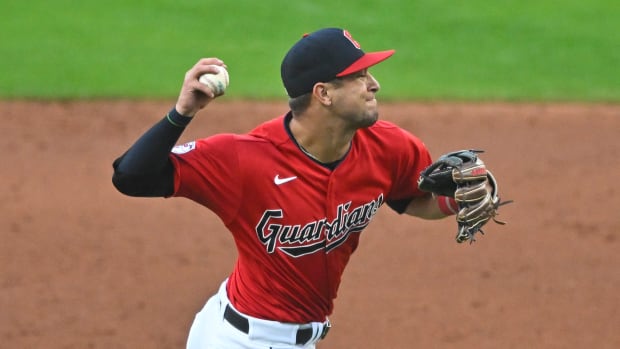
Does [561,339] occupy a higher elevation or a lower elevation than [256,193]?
lower

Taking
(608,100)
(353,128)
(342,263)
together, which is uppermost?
(353,128)

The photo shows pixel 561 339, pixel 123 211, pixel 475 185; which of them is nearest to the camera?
pixel 475 185

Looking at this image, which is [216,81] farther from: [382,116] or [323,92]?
[382,116]

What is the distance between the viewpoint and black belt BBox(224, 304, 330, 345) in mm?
4422

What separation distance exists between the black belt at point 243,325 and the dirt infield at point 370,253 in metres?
2.03

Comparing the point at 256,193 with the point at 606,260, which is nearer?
the point at 256,193

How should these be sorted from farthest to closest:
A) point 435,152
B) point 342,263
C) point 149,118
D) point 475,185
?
point 149,118
point 435,152
point 342,263
point 475,185

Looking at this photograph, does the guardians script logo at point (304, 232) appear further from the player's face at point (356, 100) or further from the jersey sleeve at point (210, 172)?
the player's face at point (356, 100)

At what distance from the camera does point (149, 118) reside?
1002 centimetres

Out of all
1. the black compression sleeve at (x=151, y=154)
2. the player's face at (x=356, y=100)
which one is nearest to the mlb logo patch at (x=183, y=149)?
the black compression sleeve at (x=151, y=154)

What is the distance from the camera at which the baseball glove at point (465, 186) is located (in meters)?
4.17

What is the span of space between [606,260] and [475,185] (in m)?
3.65

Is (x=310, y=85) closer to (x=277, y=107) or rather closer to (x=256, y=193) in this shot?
(x=256, y=193)

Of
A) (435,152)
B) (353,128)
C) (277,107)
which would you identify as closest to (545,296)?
(435,152)
